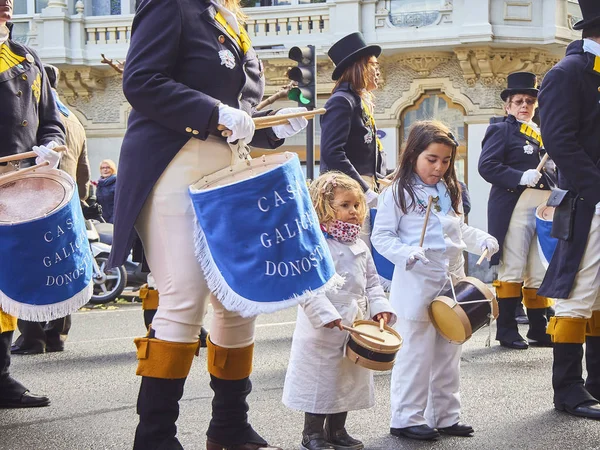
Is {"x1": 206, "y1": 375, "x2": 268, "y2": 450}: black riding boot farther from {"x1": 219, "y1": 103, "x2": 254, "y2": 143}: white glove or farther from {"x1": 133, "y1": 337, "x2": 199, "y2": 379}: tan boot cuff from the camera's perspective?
{"x1": 219, "y1": 103, "x2": 254, "y2": 143}: white glove

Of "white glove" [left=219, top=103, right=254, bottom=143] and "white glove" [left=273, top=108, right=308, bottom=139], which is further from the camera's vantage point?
"white glove" [left=273, top=108, right=308, bottom=139]

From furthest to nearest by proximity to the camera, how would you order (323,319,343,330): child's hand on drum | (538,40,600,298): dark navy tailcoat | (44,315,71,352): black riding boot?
(44,315,71,352): black riding boot, (538,40,600,298): dark navy tailcoat, (323,319,343,330): child's hand on drum

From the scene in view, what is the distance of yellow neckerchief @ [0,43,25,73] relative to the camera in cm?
507

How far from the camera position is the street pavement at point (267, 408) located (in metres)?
4.48

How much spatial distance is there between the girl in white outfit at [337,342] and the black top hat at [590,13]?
1536 mm

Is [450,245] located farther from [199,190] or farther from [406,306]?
[199,190]

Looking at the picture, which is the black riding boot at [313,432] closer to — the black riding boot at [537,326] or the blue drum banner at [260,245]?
the blue drum banner at [260,245]

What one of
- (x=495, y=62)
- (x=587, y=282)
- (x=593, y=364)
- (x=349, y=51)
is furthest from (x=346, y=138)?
(x=495, y=62)

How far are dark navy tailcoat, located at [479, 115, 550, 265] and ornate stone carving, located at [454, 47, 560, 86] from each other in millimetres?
13064

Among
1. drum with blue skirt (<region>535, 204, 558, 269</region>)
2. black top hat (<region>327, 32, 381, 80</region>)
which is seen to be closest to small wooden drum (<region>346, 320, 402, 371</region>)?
black top hat (<region>327, 32, 381, 80</region>)

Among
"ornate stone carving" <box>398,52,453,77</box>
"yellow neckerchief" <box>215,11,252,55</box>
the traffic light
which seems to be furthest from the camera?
"ornate stone carving" <box>398,52,453,77</box>

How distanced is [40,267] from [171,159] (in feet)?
3.08

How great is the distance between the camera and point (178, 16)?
3672 millimetres

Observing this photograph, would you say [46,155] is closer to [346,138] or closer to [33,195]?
[33,195]
